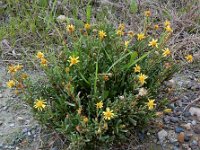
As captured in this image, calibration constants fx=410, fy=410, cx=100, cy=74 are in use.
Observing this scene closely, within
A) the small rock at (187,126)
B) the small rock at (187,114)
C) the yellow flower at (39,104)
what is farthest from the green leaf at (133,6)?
the yellow flower at (39,104)

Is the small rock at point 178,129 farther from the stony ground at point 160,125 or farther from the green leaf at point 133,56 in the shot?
the green leaf at point 133,56

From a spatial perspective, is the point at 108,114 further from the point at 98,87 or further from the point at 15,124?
the point at 15,124

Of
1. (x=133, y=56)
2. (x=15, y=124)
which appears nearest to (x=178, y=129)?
(x=133, y=56)

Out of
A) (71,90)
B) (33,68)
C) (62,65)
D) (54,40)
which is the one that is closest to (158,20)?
(54,40)

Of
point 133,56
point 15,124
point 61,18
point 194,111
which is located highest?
point 133,56

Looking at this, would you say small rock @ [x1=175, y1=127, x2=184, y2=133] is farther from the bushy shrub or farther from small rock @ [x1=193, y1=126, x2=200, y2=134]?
the bushy shrub

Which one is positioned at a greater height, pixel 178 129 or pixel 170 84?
pixel 170 84

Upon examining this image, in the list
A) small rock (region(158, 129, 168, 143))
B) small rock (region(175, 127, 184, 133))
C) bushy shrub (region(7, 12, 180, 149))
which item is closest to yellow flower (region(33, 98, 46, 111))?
bushy shrub (region(7, 12, 180, 149))

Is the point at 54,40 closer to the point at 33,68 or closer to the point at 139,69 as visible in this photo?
the point at 33,68
